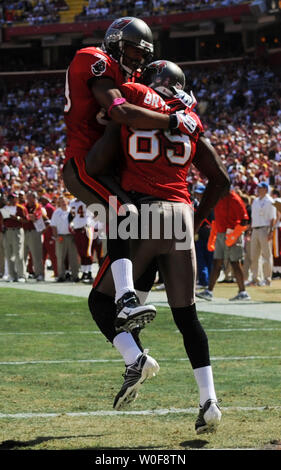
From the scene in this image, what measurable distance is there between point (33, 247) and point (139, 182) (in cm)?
1526

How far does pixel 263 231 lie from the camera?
685 inches

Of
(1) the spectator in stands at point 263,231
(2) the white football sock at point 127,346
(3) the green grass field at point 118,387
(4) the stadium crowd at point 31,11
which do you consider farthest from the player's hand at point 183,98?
(4) the stadium crowd at point 31,11

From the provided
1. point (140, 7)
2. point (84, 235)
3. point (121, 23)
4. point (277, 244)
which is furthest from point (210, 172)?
point (140, 7)

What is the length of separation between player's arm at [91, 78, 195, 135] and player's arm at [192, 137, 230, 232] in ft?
0.86

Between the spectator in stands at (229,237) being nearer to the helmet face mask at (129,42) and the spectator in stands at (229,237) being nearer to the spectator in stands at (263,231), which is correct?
the spectator in stands at (263,231)

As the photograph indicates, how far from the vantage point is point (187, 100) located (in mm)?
5602

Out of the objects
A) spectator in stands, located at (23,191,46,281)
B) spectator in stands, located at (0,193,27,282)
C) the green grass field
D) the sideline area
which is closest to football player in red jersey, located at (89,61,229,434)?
the green grass field

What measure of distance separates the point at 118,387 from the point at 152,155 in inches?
84.8

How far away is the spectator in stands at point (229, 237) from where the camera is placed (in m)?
14.8

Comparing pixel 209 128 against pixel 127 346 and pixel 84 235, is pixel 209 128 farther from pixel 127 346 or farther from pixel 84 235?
pixel 127 346

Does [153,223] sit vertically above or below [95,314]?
above

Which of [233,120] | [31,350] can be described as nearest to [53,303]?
[31,350]

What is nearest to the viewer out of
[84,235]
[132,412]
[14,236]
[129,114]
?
[129,114]

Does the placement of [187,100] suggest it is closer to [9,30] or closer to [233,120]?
Result: [233,120]
